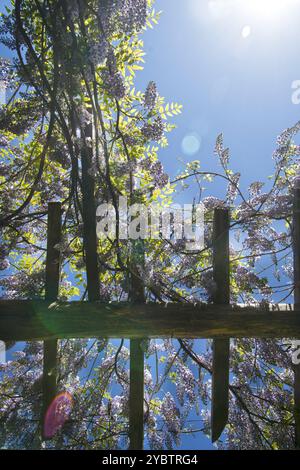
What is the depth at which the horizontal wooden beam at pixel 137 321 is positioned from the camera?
1.75m

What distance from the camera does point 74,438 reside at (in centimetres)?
207

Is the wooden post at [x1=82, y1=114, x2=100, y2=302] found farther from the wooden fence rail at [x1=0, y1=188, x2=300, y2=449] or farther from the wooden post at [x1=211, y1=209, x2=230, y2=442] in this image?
the wooden post at [x1=211, y1=209, x2=230, y2=442]

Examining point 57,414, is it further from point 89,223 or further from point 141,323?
point 89,223

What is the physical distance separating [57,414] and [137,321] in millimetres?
767

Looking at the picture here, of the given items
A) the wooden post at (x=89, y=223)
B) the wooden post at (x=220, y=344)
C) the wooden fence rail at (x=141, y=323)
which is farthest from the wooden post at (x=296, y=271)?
the wooden post at (x=89, y=223)

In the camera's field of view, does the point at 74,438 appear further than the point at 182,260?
No

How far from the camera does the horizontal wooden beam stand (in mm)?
1748

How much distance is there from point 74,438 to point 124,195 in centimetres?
153

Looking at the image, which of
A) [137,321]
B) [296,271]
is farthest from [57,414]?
[296,271]

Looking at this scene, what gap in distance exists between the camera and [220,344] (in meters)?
1.86

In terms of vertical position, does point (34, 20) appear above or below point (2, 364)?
above

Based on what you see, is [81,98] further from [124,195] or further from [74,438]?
[74,438]

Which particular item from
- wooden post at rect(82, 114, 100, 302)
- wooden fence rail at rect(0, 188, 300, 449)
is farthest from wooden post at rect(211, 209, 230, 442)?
wooden post at rect(82, 114, 100, 302)
